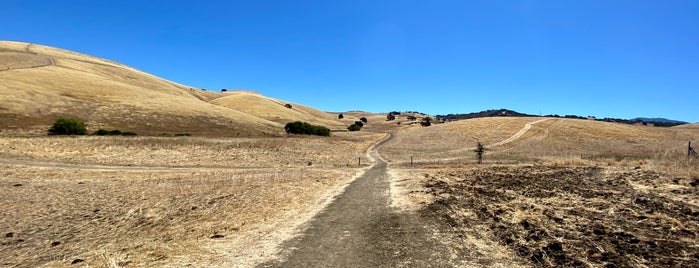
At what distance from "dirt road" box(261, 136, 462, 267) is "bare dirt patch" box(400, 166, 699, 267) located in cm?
109

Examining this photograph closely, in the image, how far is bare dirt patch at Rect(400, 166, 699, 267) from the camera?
348 inches

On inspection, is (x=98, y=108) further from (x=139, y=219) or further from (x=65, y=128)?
(x=139, y=219)

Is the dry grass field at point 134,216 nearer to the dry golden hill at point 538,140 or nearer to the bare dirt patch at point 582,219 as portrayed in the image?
the bare dirt patch at point 582,219

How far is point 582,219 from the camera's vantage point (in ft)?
40.7

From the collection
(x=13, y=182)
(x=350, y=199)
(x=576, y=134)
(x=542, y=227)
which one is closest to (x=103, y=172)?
(x=13, y=182)

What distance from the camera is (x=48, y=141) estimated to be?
48719mm

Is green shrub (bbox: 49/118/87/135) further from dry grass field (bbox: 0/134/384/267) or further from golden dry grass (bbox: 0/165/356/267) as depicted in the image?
golden dry grass (bbox: 0/165/356/267)

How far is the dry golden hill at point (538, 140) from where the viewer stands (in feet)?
217

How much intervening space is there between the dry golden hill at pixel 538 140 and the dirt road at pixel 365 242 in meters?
42.2

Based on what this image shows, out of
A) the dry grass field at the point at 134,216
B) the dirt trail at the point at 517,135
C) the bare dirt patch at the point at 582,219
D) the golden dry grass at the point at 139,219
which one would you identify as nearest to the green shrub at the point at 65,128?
the dry grass field at the point at 134,216

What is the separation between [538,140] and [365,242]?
77678mm

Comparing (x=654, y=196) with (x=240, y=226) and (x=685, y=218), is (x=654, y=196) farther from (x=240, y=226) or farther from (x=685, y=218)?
(x=240, y=226)

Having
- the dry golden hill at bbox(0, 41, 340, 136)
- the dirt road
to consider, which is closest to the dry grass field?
the dirt road

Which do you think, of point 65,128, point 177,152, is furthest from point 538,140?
point 65,128
